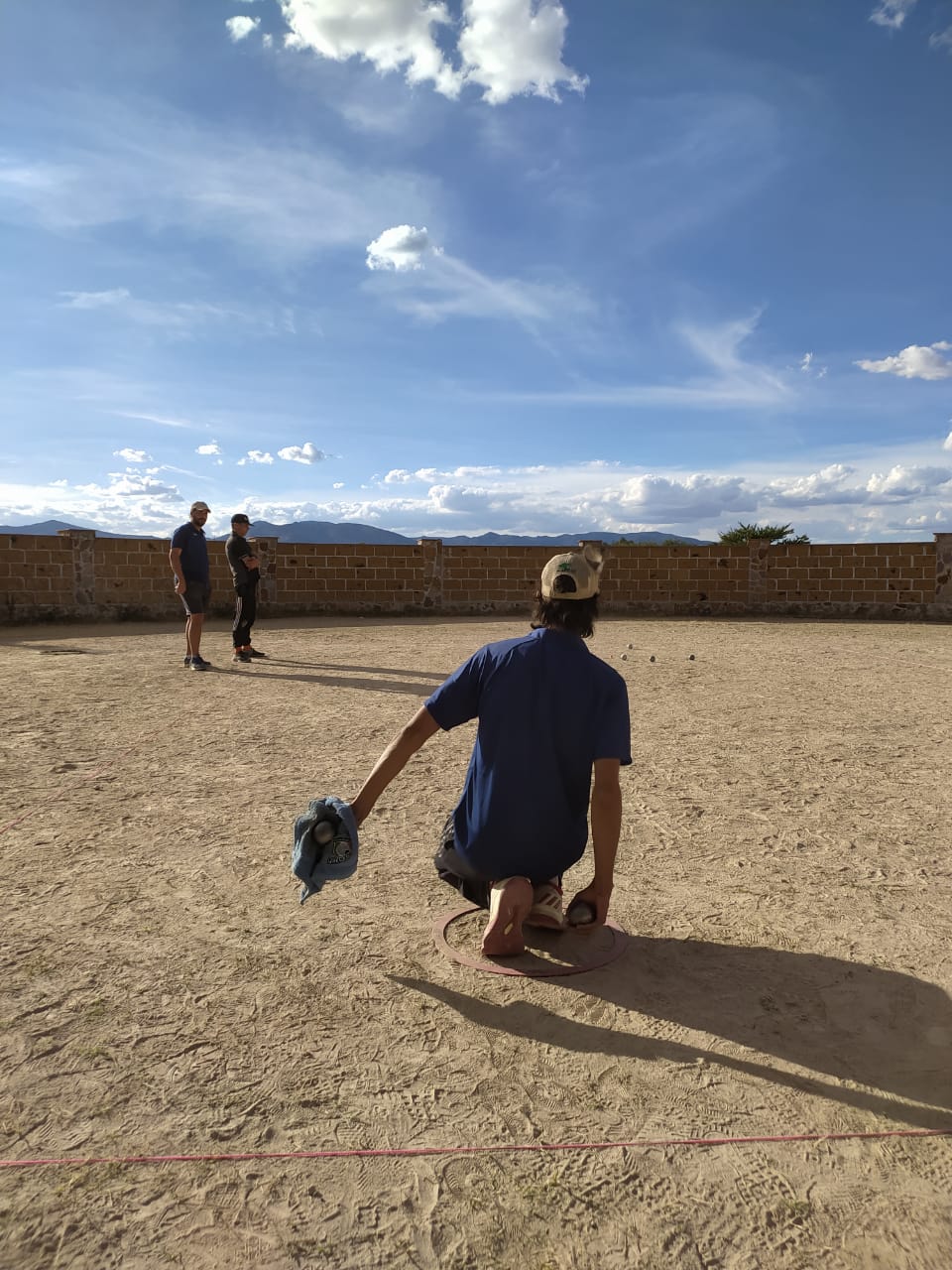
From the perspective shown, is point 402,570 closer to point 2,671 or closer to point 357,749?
point 2,671

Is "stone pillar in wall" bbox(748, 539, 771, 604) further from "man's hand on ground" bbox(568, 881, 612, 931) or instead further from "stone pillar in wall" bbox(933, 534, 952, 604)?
"man's hand on ground" bbox(568, 881, 612, 931)

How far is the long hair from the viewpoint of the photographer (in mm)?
2756

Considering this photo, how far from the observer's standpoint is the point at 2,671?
30.2 feet

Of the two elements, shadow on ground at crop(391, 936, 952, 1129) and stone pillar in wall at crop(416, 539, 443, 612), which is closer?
shadow on ground at crop(391, 936, 952, 1129)

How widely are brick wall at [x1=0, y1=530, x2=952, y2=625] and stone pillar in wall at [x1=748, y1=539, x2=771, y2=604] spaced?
0.8 inches

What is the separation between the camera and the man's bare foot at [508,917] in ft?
8.84

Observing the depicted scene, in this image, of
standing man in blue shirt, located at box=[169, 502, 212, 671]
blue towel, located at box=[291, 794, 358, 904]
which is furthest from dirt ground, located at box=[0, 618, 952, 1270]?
Answer: standing man in blue shirt, located at box=[169, 502, 212, 671]

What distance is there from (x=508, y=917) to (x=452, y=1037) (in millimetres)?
436

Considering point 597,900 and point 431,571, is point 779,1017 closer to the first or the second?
point 597,900

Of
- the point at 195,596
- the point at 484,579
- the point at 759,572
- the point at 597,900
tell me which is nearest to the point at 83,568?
the point at 484,579

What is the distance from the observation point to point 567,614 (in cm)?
276

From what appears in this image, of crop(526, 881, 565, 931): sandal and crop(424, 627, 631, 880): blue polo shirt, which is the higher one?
crop(424, 627, 631, 880): blue polo shirt

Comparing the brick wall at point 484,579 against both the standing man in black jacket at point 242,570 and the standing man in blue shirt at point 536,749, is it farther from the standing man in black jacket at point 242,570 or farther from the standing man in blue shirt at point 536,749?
the standing man in blue shirt at point 536,749

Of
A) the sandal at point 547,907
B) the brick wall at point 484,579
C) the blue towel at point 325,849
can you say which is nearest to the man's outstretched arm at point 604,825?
the sandal at point 547,907
